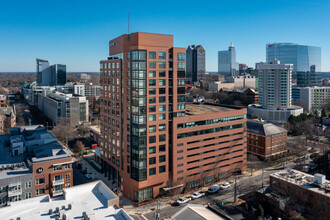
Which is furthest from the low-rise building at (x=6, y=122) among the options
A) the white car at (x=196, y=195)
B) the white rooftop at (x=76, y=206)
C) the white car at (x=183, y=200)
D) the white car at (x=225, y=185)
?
the white car at (x=225, y=185)

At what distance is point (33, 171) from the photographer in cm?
3828

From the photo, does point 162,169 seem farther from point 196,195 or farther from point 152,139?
point 196,195

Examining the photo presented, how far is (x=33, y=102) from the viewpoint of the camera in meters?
145

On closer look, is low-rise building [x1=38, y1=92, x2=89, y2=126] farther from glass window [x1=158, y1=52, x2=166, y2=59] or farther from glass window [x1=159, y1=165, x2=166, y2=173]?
glass window [x1=158, y1=52, x2=166, y2=59]

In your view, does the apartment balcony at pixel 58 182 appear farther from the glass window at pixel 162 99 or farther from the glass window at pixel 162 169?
the glass window at pixel 162 99

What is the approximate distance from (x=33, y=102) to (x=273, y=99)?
4766 inches

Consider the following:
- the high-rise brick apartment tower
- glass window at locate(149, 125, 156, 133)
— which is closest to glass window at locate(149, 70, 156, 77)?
the high-rise brick apartment tower

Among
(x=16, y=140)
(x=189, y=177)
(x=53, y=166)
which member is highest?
(x=16, y=140)

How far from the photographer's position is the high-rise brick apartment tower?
40.8 metres

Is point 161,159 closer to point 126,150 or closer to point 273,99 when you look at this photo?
point 126,150

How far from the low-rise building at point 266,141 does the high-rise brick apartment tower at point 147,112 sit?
22.6m

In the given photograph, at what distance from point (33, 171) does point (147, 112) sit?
18462 mm

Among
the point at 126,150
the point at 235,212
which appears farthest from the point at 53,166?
the point at 235,212

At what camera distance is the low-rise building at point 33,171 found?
119 feet
